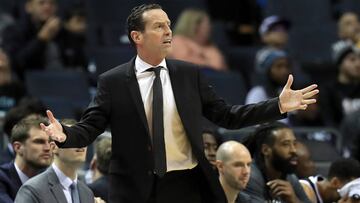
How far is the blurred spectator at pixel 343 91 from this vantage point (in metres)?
10.4

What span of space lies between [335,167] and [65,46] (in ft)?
13.6

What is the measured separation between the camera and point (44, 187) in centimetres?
648

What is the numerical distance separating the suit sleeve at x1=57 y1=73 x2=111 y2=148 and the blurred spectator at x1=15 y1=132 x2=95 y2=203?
3.16 feet

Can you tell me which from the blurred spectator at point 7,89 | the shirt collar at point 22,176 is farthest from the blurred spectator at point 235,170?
the blurred spectator at point 7,89

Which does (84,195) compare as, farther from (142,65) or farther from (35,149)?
(142,65)

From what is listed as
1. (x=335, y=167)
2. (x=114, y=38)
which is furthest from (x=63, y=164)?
(x=114, y=38)

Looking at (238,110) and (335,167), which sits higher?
(238,110)

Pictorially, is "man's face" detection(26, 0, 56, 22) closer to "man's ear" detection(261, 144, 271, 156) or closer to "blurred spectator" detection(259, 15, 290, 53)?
"blurred spectator" detection(259, 15, 290, 53)

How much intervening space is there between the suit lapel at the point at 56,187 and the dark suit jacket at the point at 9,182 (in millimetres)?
486

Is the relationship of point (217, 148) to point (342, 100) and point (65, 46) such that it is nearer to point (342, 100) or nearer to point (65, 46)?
point (342, 100)

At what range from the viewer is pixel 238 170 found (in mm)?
7086

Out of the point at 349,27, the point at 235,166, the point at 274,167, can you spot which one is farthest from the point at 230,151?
the point at 349,27

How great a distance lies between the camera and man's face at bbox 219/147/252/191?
707 centimetres

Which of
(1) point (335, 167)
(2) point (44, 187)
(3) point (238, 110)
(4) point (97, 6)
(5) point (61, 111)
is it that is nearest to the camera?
(3) point (238, 110)
